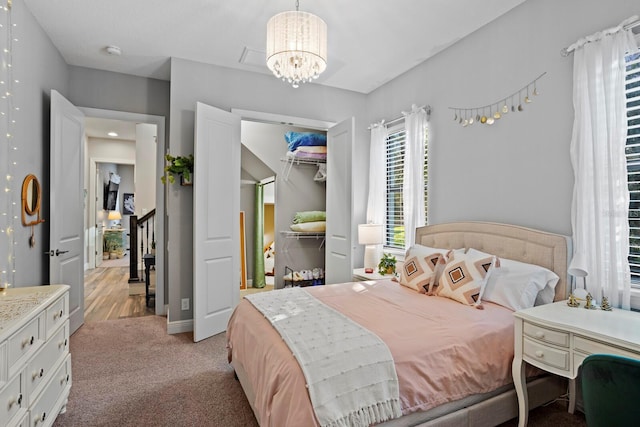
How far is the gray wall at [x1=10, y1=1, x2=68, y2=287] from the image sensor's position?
8.46 ft

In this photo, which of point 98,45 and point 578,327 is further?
point 98,45

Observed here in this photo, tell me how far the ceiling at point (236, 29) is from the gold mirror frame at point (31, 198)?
139cm

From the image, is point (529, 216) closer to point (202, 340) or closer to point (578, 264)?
point (578, 264)

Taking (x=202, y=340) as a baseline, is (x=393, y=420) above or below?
above

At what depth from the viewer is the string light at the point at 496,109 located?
2625 mm

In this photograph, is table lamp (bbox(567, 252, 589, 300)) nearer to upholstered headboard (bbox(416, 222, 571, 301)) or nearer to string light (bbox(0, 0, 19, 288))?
upholstered headboard (bbox(416, 222, 571, 301))

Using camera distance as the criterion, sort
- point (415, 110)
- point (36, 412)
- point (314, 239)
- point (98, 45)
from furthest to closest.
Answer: point (314, 239) → point (415, 110) → point (98, 45) → point (36, 412)

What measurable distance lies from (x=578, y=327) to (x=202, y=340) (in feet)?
9.97

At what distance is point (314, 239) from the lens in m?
5.57

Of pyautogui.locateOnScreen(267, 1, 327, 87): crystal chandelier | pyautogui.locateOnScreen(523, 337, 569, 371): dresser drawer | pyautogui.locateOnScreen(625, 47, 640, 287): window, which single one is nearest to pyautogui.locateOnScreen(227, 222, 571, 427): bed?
pyautogui.locateOnScreen(523, 337, 569, 371): dresser drawer

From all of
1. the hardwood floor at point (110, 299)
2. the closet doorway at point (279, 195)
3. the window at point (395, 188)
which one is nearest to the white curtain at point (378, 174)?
the window at point (395, 188)

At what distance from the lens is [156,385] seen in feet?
8.19

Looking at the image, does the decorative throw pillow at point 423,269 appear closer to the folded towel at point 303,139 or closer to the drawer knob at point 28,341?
the drawer knob at point 28,341

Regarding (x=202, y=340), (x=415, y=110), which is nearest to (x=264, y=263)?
(x=202, y=340)
